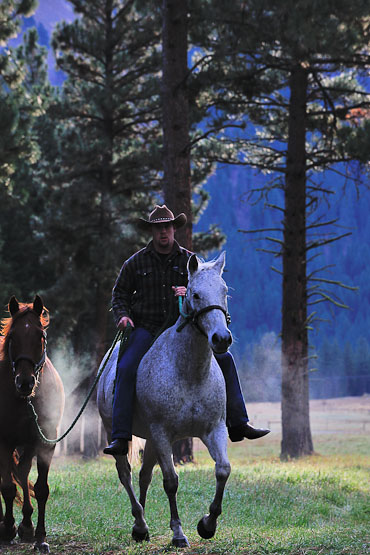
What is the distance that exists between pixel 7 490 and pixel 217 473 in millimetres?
2266

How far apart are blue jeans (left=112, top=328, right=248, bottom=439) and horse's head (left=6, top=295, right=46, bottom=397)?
0.77 meters

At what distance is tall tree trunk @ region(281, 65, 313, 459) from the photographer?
58.9 feet

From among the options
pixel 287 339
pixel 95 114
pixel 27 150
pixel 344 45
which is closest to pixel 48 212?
pixel 95 114

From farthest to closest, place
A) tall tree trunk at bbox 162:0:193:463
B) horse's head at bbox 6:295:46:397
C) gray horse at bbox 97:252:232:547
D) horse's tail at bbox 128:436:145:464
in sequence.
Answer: tall tree trunk at bbox 162:0:193:463, horse's tail at bbox 128:436:145:464, horse's head at bbox 6:295:46:397, gray horse at bbox 97:252:232:547

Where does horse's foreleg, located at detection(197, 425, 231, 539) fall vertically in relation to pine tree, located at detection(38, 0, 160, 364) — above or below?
below

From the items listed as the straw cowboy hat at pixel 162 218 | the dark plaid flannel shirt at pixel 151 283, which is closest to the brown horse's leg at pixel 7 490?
the dark plaid flannel shirt at pixel 151 283

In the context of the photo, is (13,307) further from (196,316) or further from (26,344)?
(196,316)

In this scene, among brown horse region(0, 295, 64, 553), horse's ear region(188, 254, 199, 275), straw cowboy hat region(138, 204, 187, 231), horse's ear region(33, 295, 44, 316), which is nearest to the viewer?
horse's ear region(188, 254, 199, 275)

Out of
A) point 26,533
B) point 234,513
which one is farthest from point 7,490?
point 234,513

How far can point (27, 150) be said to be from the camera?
18.8 metres

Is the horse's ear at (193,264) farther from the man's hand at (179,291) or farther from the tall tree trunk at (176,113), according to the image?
the tall tree trunk at (176,113)

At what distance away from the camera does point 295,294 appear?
59.0 feet

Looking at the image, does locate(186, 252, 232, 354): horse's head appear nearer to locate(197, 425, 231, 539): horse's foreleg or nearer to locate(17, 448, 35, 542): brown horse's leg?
locate(197, 425, 231, 539): horse's foreleg

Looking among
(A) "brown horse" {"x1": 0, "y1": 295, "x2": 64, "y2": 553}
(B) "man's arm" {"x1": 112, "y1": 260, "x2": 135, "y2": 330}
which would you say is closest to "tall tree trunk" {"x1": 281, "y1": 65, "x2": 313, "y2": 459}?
(B) "man's arm" {"x1": 112, "y1": 260, "x2": 135, "y2": 330}
